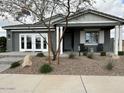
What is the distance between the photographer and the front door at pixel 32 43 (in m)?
28.1

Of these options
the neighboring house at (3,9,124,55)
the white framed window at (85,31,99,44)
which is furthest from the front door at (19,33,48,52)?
the white framed window at (85,31,99,44)

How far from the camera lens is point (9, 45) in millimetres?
29000

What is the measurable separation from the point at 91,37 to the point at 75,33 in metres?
1.91

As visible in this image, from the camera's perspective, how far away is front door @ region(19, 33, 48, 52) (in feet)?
92.3

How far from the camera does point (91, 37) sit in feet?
89.4

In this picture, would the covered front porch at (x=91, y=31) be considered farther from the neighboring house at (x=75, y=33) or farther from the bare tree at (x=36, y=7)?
the bare tree at (x=36, y=7)

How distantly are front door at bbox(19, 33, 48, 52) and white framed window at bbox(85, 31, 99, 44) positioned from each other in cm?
494
